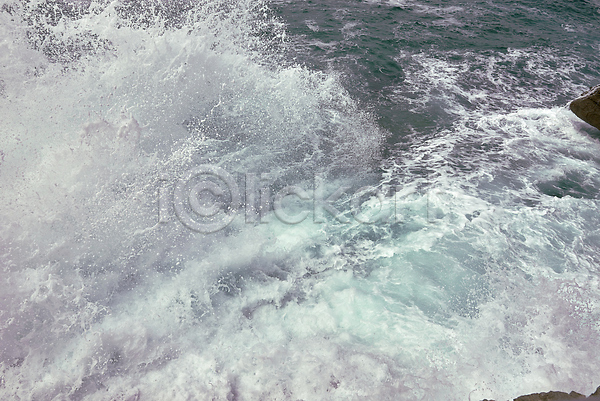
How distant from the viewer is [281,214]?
8508mm

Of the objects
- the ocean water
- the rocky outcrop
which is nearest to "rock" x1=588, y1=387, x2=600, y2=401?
the rocky outcrop

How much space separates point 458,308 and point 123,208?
7364mm

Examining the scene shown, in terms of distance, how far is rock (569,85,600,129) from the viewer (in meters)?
11.3

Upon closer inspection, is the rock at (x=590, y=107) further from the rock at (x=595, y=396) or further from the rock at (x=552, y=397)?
the rock at (x=552, y=397)

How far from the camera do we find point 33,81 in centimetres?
1042

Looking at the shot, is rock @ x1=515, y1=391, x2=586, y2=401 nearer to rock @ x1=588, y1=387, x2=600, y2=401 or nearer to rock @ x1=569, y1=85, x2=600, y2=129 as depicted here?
rock @ x1=588, y1=387, x2=600, y2=401

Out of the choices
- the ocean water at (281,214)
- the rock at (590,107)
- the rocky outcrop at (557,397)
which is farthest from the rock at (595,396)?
the rock at (590,107)

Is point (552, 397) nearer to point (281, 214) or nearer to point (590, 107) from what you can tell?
point (281, 214)

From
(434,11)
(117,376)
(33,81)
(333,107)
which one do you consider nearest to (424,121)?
(333,107)

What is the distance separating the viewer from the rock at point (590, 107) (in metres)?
11.3

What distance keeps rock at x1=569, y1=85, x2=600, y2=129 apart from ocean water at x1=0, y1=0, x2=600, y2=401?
0.22 m

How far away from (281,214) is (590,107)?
10.4 meters

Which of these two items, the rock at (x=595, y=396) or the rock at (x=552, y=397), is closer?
the rock at (x=552, y=397)

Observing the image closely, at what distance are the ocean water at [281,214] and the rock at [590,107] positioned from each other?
215 millimetres
